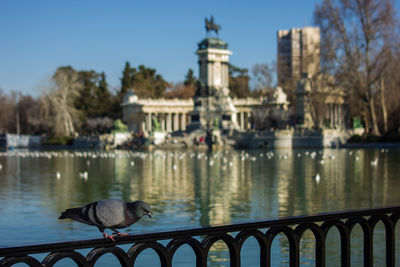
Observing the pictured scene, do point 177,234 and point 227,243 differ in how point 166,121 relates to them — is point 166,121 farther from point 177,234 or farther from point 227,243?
point 177,234

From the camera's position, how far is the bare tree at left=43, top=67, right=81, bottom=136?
84250 mm

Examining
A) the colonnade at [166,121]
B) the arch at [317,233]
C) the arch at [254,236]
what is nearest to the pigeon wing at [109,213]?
the arch at [254,236]

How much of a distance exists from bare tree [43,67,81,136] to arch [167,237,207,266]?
82.1 metres

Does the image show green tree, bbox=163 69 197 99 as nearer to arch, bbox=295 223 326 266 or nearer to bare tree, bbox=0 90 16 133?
bare tree, bbox=0 90 16 133

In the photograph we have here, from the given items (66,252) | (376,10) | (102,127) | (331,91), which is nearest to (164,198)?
(66,252)

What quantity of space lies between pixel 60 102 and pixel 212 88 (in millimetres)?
23510

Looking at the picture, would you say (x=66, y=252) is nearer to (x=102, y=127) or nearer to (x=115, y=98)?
(x=102, y=127)

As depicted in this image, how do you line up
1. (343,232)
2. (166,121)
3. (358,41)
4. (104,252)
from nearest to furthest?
1. (104,252)
2. (343,232)
3. (358,41)
4. (166,121)

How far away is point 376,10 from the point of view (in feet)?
180

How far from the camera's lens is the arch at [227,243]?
4.46 meters

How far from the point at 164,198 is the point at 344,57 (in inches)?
1741

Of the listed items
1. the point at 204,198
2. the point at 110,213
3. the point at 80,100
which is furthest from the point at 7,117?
the point at 110,213

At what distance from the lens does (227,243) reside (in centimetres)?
457

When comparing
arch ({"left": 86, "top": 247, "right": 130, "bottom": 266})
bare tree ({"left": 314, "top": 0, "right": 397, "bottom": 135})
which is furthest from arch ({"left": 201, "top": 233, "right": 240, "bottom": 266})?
bare tree ({"left": 314, "top": 0, "right": 397, "bottom": 135})
